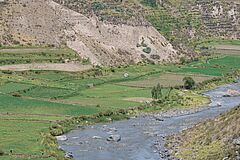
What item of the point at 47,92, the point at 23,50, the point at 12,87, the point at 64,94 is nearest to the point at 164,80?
the point at 64,94

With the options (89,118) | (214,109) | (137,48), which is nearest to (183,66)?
(137,48)

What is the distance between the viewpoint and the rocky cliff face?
404ft

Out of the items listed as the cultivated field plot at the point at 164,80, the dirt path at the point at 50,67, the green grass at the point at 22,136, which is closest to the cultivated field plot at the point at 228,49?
the cultivated field plot at the point at 164,80

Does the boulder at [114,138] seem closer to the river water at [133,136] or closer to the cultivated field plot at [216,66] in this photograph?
the river water at [133,136]

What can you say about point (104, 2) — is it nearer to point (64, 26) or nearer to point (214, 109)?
point (64, 26)

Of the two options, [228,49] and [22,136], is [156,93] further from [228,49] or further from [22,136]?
[228,49]

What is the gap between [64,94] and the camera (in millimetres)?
89062

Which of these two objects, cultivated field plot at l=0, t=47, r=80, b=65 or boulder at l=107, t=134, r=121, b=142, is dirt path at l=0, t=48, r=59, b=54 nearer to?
cultivated field plot at l=0, t=47, r=80, b=65

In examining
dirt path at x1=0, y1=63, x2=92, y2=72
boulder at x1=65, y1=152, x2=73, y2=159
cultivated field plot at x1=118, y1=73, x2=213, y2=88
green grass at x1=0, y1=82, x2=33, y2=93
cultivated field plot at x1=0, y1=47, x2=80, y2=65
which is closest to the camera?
boulder at x1=65, y1=152, x2=73, y2=159

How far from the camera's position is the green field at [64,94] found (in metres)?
63.6

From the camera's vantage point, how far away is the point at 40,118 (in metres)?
73.4

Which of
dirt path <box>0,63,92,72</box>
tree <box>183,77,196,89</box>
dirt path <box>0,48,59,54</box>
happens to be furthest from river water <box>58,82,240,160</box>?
dirt path <box>0,48,59,54</box>

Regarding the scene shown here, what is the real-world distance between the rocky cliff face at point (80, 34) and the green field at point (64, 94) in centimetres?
639

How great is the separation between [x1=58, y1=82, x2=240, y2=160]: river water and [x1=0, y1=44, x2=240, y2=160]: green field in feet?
13.4
